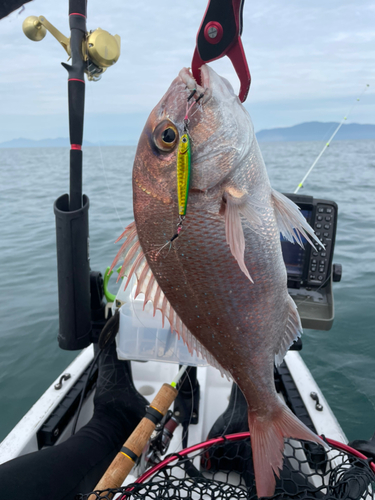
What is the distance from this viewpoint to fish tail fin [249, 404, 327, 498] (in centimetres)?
111

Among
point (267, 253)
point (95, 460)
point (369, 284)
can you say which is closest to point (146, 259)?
point (267, 253)

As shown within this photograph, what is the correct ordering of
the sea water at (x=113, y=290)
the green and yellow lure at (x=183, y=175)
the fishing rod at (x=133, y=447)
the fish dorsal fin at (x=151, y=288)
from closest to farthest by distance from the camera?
the green and yellow lure at (x=183, y=175) → the fish dorsal fin at (x=151, y=288) → the fishing rod at (x=133, y=447) → the sea water at (x=113, y=290)

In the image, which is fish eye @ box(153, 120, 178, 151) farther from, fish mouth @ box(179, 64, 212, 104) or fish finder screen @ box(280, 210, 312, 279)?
fish finder screen @ box(280, 210, 312, 279)

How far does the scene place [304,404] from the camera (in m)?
2.28

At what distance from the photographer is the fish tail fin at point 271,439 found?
3.63 feet

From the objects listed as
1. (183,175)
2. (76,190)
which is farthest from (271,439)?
(76,190)

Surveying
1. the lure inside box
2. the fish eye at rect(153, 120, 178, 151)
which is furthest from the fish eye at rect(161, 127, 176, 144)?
the lure inside box

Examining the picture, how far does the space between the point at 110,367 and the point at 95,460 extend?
0.69m

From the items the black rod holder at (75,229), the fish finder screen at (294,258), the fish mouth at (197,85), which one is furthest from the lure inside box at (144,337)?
the fish mouth at (197,85)

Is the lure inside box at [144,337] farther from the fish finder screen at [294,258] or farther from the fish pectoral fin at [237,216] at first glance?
the fish pectoral fin at [237,216]

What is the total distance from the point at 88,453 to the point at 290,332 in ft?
3.92

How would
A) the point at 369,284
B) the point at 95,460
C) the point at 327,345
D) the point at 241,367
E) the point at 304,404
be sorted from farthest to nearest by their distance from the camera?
the point at 369,284, the point at 327,345, the point at 304,404, the point at 95,460, the point at 241,367

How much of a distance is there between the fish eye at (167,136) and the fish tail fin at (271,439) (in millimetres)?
956

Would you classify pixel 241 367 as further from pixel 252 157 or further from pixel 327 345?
pixel 327 345
